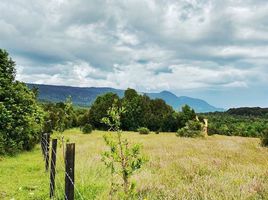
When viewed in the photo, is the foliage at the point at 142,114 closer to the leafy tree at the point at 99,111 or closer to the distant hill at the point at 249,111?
the leafy tree at the point at 99,111

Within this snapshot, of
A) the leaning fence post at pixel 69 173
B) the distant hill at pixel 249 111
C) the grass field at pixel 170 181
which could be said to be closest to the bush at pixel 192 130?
the grass field at pixel 170 181

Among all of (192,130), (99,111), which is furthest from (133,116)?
(192,130)

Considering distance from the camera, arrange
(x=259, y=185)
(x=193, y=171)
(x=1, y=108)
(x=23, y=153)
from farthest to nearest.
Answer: (x=23, y=153) → (x=1, y=108) → (x=193, y=171) → (x=259, y=185)

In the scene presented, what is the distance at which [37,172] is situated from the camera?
1886cm

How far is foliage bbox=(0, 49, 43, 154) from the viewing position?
26.8m

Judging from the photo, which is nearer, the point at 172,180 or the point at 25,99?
the point at 172,180

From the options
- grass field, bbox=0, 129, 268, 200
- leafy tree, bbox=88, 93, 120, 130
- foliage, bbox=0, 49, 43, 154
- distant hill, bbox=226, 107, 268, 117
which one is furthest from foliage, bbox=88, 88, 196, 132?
distant hill, bbox=226, 107, 268, 117

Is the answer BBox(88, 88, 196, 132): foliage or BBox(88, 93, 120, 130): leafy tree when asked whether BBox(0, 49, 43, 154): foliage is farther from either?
BBox(88, 93, 120, 130): leafy tree

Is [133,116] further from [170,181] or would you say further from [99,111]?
[170,181]

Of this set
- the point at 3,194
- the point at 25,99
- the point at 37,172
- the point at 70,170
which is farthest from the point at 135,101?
the point at 70,170

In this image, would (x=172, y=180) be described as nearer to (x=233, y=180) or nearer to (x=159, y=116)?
(x=233, y=180)

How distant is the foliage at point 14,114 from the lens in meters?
26.8

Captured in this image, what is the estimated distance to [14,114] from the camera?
2788 centimetres

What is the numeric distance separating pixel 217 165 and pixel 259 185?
4618 mm
